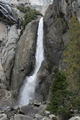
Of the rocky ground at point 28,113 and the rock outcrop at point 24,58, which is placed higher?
the rock outcrop at point 24,58

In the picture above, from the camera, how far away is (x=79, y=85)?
83.6 ft

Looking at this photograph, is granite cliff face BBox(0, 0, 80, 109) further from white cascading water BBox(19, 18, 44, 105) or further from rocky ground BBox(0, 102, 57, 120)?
rocky ground BBox(0, 102, 57, 120)

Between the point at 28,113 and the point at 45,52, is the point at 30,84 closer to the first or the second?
the point at 45,52

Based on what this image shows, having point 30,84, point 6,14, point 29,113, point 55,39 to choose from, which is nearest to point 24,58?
point 30,84

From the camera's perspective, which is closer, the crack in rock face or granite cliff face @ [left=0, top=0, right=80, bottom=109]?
granite cliff face @ [left=0, top=0, right=80, bottom=109]

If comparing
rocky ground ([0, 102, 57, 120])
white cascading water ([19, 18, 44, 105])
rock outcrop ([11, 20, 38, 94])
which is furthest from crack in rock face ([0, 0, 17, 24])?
rocky ground ([0, 102, 57, 120])

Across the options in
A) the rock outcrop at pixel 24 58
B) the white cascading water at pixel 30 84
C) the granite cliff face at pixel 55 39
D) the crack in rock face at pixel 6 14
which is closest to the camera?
the granite cliff face at pixel 55 39

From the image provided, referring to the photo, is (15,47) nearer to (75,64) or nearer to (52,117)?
(75,64)

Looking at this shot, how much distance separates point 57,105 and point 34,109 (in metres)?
7.47

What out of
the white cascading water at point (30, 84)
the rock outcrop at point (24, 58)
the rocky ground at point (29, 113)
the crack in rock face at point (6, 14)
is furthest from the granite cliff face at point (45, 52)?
the crack in rock face at point (6, 14)

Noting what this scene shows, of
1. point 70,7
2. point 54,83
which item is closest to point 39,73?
point 70,7

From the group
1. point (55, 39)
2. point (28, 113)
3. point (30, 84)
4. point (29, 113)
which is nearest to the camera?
point (28, 113)

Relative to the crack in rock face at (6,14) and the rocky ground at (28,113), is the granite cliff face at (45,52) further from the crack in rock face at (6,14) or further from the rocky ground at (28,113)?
the crack in rock face at (6,14)

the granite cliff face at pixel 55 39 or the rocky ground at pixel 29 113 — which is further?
the granite cliff face at pixel 55 39
